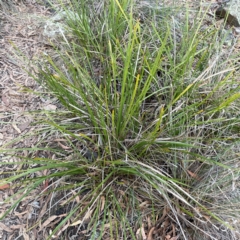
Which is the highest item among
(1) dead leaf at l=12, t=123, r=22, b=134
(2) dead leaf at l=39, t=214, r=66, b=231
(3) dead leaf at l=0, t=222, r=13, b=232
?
(1) dead leaf at l=12, t=123, r=22, b=134

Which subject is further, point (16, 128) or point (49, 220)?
point (16, 128)

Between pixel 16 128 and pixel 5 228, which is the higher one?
pixel 16 128

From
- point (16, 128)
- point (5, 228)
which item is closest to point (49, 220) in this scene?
point (5, 228)

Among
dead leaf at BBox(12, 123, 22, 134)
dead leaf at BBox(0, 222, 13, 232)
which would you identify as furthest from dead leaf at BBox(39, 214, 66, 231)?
dead leaf at BBox(12, 123, 22, 134)

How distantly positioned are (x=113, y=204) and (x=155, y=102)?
2.27ft

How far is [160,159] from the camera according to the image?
1571mm

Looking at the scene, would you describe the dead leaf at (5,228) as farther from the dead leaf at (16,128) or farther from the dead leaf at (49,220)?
the dead leaf at (16,128)

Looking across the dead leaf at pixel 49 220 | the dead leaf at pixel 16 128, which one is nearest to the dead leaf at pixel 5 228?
the dead leaf at pixel 49 220

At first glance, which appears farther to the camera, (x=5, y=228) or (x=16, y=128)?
(x=16, y=128)

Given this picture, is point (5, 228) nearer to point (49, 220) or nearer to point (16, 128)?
point (49, 220)

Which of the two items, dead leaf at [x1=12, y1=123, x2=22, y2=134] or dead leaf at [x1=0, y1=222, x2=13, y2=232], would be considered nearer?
dead leaf at [x1=0, y1=222, x2=13, y2=232]

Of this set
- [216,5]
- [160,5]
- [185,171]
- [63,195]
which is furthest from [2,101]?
[216,5]

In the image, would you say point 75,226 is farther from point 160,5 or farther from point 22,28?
point 160,5

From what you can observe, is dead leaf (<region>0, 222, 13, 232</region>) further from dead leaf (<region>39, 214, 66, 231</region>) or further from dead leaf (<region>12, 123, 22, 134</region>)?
dead leaf (<region>12, 123, 22, 134</region>)
